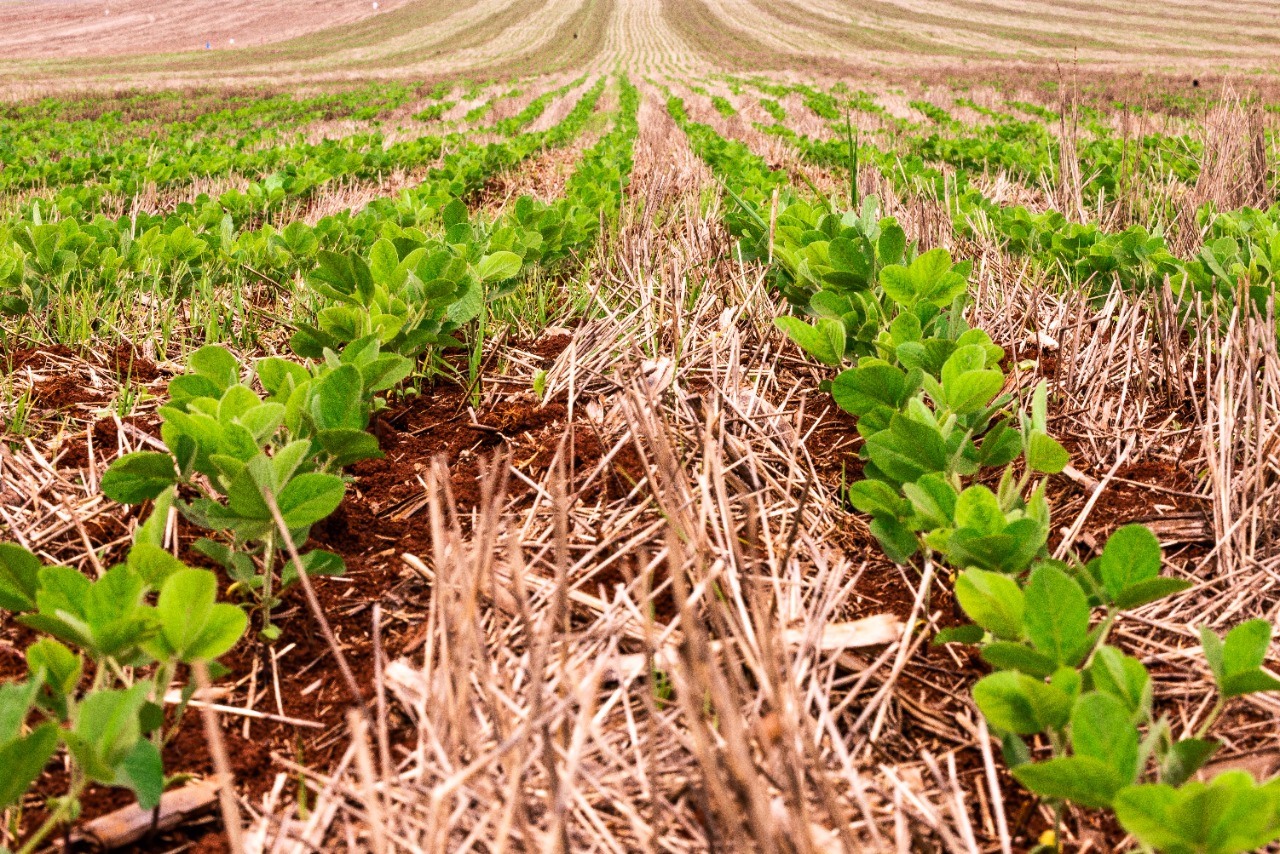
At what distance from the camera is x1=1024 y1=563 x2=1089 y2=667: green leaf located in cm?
95

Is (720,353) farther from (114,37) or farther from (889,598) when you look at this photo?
(114,37)

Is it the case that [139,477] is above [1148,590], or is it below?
above

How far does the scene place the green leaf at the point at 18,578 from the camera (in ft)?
3.29

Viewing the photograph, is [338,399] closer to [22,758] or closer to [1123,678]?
[22,758]

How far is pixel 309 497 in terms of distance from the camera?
1.19 metres

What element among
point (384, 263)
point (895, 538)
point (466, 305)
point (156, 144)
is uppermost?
point (156, 144)

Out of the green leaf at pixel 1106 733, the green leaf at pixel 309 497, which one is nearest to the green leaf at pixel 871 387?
the green leaf at pixel 1106 733

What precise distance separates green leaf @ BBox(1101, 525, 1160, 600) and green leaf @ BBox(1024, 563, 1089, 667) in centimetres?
10

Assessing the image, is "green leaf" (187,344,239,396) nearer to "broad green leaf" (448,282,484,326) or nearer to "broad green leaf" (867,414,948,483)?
"broad green leaf" (448,282,484,326)

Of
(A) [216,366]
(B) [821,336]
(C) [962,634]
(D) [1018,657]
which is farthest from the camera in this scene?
(B) [821,336]

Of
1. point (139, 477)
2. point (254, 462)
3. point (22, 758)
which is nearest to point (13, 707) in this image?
point (22, 758)

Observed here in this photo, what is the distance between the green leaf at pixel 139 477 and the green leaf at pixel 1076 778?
117 centimetres

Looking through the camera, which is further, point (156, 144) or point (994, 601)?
point (156, 144)

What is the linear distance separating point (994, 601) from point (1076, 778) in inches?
8.8
